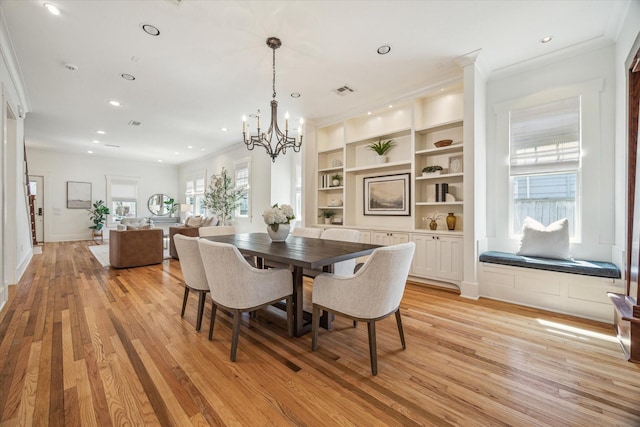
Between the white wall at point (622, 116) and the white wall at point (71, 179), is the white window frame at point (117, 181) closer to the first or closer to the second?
the white wall at point (71, 179)

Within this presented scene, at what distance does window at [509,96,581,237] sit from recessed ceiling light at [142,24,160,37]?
14.2 ft

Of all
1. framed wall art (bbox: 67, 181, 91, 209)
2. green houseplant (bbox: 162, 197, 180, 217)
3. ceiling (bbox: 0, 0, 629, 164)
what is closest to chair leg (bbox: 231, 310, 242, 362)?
ceiling (bbox: 0, 0, 629, 164)

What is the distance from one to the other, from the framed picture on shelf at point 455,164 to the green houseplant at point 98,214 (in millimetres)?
10532

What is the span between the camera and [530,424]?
1402 millimetres

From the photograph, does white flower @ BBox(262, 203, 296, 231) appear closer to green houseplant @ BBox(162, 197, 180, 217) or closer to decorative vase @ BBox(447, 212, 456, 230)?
decorative vase @ BBox(447, 212, 456, 230)

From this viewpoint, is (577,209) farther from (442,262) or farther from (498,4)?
(498,4)

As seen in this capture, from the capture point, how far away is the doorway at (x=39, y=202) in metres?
8.27

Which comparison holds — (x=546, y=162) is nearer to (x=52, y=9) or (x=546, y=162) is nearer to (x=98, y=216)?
(x=52, y=9)

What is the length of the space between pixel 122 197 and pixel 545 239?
12.0m

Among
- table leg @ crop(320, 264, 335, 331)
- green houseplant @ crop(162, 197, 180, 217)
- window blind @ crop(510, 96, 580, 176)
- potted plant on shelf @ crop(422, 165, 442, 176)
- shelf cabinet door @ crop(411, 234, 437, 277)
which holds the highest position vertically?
window blind @ crop(510, 96, 580, 176)

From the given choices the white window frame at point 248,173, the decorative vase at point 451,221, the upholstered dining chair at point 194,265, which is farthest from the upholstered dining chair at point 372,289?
the white window frame at point 248,173

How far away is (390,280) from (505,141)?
3047mm

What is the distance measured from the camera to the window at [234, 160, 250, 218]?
7.37 meters

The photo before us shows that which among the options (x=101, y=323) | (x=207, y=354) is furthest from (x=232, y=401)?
(x=101, y=323)
